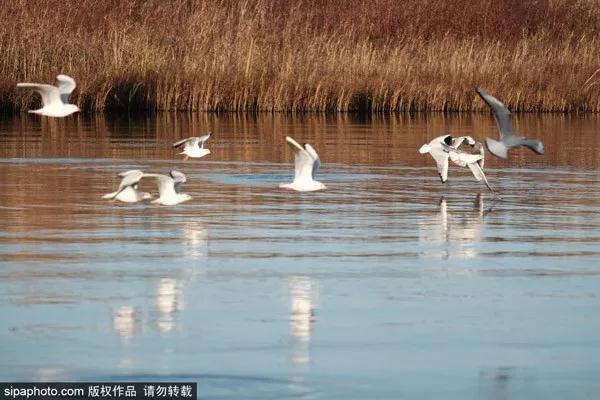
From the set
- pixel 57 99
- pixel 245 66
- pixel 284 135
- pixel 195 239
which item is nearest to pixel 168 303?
pixel 195 239

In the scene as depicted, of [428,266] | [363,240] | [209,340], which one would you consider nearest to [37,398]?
[209,340]

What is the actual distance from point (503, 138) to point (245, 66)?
12.7 m

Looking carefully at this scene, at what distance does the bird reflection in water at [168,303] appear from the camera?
8299 millimetres

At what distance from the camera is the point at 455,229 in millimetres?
12398

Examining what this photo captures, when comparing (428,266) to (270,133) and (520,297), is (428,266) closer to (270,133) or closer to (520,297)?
(520,297)

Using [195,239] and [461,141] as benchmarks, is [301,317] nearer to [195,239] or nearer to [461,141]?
[195,239]

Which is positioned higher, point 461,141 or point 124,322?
point 461,141

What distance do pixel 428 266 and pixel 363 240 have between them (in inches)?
52.4

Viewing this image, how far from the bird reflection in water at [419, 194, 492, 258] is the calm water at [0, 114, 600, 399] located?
32 millimetres

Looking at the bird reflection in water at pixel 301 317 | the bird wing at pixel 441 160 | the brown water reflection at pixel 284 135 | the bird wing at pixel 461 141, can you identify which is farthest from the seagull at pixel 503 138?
the bird reflection in water at pixel 301 317

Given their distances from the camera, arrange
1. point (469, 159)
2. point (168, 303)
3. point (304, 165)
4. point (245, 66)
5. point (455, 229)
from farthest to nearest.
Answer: point (245, 66) < point (469, 159) < point (304, 165) < point (455, 229) < point (168, 303)

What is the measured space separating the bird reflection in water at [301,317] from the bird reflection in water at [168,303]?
65cm

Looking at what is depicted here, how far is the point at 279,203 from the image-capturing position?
1427cm

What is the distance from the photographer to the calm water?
7305mm
